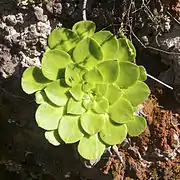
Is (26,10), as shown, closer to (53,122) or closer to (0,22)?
(0,22)

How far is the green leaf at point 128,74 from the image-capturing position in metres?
1.04

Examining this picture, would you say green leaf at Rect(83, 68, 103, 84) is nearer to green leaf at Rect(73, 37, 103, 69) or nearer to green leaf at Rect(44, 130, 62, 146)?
green leaf at Rect(73, 37, 103, 69)

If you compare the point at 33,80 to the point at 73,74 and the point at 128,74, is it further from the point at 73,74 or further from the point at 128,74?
the point at 128,74

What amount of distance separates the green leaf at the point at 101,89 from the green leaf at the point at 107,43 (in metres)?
0.06

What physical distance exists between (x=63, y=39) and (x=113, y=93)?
17 centimetres

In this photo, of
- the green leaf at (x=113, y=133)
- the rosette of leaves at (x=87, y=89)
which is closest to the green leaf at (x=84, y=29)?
the rosette of leaves at (x=87, y=89)

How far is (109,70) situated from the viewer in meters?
1.04

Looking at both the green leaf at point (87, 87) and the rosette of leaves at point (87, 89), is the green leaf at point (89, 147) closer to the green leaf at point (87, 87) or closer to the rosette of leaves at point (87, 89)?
the rosette of leaves at point (87, 89)

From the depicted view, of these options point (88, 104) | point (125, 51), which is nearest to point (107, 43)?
point (125, 51)

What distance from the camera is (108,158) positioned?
1245mm

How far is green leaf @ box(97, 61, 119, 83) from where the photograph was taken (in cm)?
103

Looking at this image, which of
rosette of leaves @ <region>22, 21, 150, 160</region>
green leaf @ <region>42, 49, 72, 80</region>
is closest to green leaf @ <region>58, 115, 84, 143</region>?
rosette of leaves @ <region>22, 21, 150, 160</region>

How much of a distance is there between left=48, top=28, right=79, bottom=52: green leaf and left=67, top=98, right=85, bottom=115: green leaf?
0.12m

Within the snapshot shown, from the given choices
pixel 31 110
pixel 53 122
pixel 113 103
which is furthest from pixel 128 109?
pixel 31 110
